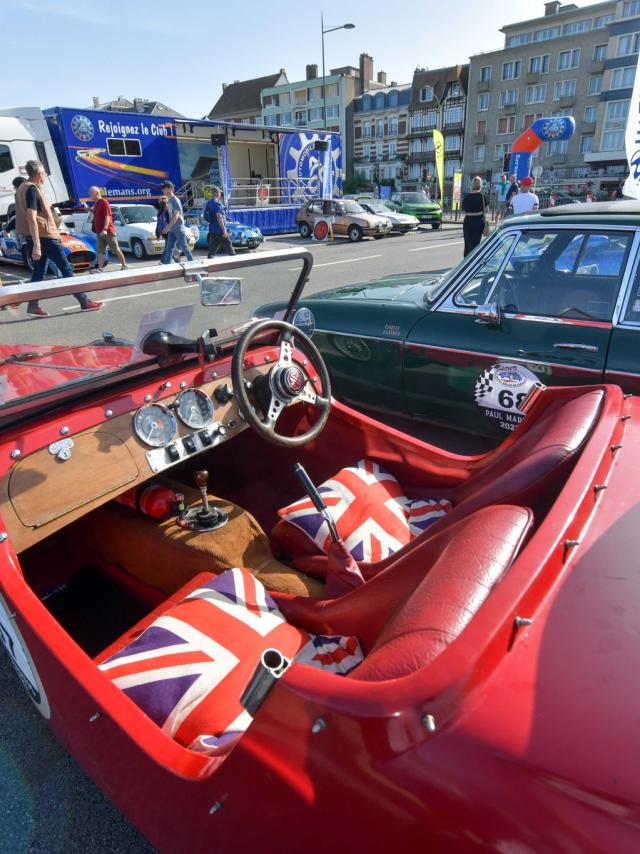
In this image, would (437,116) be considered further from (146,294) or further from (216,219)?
(146,294)

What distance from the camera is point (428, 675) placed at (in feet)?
3.09

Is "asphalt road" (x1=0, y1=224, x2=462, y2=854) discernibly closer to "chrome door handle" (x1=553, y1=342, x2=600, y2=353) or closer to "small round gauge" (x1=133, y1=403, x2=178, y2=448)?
"small round gauge" (x1=133, y1=403, x2=178, y2=448)

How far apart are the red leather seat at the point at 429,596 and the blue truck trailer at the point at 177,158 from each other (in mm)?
14618

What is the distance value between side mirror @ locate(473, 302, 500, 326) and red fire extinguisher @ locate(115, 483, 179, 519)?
87.5 inches

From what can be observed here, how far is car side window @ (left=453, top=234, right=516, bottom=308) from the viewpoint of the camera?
12.0 ft

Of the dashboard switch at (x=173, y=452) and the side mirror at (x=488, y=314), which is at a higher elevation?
the side mirror at (x=488, y=314)

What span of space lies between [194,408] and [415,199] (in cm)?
2381

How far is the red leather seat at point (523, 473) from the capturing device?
1.66m

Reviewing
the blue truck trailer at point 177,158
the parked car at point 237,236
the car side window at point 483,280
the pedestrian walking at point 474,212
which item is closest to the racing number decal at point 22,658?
the car side window at point 483,280

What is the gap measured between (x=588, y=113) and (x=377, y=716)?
184ft

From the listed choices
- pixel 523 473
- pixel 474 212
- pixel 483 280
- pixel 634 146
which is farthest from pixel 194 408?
pixel 634 146

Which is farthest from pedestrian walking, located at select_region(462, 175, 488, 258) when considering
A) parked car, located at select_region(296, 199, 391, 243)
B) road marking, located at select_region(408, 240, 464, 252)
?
parked car, located at select_region(296, 199, 391, 243)

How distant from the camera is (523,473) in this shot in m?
1.69

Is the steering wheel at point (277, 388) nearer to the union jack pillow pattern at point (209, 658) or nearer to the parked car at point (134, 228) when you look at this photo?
the union jack pillow pattern at point (209, 658)
